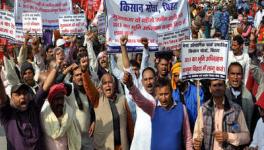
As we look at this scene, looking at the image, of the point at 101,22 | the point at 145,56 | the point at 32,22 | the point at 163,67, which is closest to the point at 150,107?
the point at 163,67

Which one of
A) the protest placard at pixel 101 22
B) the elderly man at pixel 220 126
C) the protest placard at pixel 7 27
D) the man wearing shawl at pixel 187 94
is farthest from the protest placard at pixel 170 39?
the protest placard at pixel 101 22

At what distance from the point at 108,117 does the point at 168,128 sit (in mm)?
964

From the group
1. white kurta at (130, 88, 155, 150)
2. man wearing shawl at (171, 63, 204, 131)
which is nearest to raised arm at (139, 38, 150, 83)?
man wearing shawl at (171, 63, 204, 131)

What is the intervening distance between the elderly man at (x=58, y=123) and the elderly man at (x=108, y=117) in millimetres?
345

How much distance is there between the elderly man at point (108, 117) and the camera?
245 inches

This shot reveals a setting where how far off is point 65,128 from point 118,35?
7.33ft

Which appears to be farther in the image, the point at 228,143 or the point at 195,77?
the point at 195,77

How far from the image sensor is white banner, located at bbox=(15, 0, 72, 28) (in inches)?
432

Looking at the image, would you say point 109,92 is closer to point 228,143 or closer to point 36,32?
point 228,143

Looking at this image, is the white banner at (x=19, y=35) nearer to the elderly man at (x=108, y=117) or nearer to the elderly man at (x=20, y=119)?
the elderly man at (x=108, y=117)

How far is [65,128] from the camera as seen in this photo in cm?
580

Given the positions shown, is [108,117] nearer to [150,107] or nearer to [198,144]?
[150,107]

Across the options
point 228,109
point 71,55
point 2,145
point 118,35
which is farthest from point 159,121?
point 71,55

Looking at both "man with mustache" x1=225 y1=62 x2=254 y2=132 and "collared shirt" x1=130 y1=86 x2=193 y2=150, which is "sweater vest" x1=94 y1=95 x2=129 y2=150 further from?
"man with mustache" x1=225 y1=62 x2=254 y2=132
